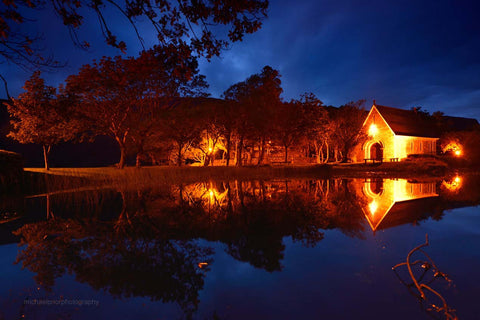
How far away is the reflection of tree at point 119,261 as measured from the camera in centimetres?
356

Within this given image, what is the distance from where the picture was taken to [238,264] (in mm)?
4359

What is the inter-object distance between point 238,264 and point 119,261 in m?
2.20

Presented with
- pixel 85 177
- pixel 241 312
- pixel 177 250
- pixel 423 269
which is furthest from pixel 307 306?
pixel 85 177

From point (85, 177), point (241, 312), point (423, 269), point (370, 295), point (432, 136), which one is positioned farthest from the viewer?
point (432, 136)

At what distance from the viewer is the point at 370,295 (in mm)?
3166

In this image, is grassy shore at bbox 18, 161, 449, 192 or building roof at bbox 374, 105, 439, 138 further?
building roof at bbox 374, 105, 439, 138

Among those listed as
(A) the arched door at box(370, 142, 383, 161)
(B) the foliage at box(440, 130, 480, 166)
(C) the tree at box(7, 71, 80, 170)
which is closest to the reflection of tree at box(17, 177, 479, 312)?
(C) the tree at box(7, 71, 80, 170)

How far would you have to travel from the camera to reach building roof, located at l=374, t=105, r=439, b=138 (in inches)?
1419

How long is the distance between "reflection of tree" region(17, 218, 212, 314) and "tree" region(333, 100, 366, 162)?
35.3 metres

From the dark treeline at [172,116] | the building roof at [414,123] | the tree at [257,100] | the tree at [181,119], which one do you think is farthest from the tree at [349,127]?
the tree at [181,119]

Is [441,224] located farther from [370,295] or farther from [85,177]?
[85,177]

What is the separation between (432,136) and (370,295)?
45.7m

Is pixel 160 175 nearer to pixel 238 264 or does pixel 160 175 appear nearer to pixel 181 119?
pixel 181 119

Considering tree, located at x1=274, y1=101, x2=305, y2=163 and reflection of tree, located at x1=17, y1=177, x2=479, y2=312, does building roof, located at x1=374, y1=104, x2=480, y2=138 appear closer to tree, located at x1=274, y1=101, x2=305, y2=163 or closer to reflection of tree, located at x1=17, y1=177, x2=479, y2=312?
tree, located at x1=274, y1=101, x2=305, y2=163
